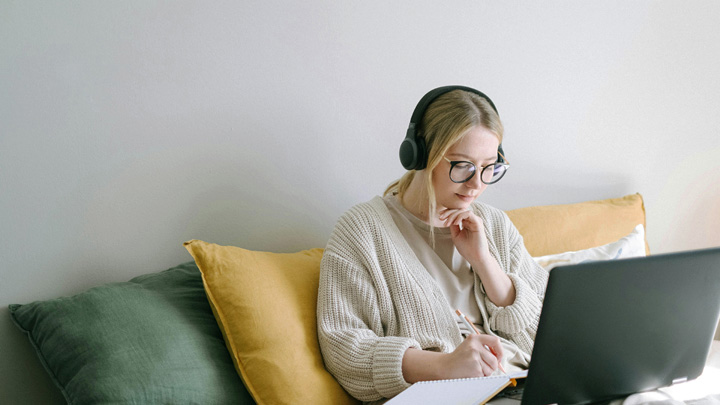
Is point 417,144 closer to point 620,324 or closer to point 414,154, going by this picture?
point 414,154

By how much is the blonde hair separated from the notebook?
0.61 m

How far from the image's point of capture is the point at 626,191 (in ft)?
8.32

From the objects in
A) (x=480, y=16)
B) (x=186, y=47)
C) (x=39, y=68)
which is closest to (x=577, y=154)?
(x=480, y=16)

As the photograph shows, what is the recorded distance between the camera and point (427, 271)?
1573 millimetres

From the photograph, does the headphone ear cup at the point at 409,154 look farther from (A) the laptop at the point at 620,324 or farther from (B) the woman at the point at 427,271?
(A) the laptop at the point at 620,324

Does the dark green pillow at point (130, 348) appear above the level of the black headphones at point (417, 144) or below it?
below

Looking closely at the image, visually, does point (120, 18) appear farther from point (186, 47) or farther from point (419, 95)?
point (419, 95)

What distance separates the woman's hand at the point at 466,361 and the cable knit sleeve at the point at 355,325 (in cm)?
6

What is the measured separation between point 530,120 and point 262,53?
3.43ft

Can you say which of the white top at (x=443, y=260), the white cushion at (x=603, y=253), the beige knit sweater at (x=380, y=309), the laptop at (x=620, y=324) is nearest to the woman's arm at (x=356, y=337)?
the beige knit sweater at (x=380, y=309)

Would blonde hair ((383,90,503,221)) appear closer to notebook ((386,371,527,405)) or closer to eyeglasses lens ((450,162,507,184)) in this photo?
eyeglasses lens ((450,162,507,184))

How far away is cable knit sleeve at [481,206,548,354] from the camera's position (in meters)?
1.53

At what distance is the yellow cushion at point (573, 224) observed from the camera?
80.7 inches

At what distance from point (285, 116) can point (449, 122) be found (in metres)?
0.51
